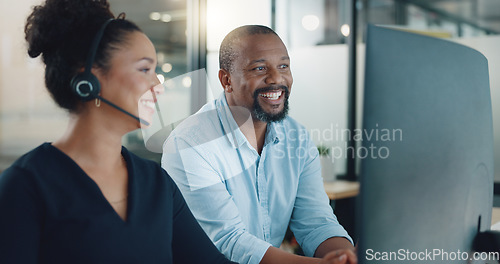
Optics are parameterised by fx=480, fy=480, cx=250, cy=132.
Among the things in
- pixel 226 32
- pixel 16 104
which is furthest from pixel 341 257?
pixel 16 104

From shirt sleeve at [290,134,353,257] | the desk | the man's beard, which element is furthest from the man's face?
the desk

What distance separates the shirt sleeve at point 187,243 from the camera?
101cm

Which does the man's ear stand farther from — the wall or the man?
the wall

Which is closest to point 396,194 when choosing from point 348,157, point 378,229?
point 378,229

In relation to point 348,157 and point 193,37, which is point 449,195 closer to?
point 348,157

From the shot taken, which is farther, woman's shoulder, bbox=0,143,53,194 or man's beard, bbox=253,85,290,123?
man's beard, bbox=253,85,290,123

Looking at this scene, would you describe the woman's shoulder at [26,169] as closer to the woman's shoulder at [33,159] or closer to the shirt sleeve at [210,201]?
the woman's shoulder at [33,159]

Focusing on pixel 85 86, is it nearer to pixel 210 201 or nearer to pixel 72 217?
pixel 72 217

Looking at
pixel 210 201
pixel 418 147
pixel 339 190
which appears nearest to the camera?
pixel 418 147

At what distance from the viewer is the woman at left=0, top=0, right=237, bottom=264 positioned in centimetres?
79

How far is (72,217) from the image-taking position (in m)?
0.81

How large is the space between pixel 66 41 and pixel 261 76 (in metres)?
0.74

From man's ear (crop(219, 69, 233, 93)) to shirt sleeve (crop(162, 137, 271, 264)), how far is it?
33cm

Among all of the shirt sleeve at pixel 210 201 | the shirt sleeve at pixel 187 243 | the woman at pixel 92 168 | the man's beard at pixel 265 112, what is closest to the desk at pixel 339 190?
the man's beard at pixel 265 112
